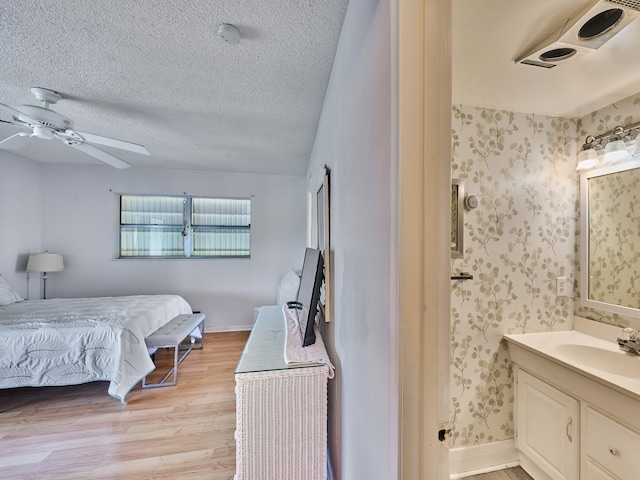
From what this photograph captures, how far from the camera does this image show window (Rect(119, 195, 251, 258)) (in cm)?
397

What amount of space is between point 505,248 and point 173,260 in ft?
13.5

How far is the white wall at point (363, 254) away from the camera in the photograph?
0.69 meters

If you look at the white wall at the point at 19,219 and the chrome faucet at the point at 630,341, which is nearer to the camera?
the chrome faucet at the point at 630,341

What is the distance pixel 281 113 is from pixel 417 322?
207cm

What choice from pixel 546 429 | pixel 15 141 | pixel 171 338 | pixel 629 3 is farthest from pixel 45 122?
pixel 546 429

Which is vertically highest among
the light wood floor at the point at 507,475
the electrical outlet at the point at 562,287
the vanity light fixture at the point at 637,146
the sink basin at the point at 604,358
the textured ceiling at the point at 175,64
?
the textured ceiling at the point at 175,64

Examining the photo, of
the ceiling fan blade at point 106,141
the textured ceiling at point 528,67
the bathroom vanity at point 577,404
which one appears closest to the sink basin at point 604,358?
the bathroom vanity at point 577,404

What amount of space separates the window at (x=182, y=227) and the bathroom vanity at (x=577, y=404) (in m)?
3.68

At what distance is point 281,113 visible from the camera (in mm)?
2154

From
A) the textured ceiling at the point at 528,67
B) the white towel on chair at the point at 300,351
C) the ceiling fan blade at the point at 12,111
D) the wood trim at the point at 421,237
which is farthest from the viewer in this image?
the ceiling fan blade at the point at 12,111

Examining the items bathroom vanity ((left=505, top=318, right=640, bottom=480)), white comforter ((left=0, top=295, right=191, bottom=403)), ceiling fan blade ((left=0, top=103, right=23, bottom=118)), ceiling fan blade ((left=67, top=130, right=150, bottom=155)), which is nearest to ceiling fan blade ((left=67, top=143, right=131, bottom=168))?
ceiling fan blade ((left=67, top=130, right=150, bottom=155))

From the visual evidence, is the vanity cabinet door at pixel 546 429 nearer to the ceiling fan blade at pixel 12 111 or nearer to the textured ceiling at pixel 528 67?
the textured ceiling at pixel 528 67

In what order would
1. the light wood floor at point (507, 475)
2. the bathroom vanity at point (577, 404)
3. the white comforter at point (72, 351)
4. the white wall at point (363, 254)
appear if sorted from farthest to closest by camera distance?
the white comforter at point (72, 351), the light wood floor at point (507, 475), the bathroom vanity at point (577, 404), the white wall at point (363, 254)

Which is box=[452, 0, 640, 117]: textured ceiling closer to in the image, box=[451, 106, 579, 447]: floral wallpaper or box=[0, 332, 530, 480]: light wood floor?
box=[451, 106, 579, 447]: floral wallpaper
